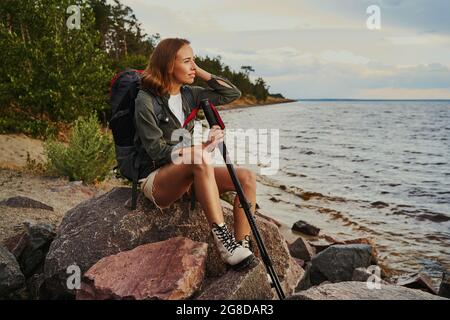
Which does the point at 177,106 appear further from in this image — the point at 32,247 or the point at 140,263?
the point at 32,247

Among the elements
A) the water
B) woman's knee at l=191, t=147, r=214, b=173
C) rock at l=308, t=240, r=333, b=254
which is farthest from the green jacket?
the water

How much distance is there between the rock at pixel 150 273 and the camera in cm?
393

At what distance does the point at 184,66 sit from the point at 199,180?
1.14 metres

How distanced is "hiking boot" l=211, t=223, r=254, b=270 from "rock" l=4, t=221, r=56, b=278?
218 centimetres

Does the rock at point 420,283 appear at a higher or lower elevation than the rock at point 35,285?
lower

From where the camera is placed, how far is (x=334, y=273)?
6.86 m

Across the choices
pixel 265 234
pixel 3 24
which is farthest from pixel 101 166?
pixel 3 24

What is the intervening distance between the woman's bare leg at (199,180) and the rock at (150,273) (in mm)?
386

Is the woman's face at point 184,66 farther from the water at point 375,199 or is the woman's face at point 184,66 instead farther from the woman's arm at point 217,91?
the water at point 375,199

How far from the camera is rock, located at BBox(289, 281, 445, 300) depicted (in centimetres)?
364

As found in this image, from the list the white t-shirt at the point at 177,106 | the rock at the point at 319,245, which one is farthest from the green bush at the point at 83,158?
the white t-shirt at the point at 177,106

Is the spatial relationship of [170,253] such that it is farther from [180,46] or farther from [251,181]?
[180,46]

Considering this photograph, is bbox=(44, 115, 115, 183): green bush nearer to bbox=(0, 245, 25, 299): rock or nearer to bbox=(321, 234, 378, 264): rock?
bbox=(321, 234, 378, 264): rock
